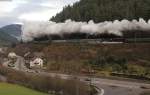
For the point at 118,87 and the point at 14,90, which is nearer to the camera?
the point at 14,90

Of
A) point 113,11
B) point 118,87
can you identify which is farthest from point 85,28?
point 118,87

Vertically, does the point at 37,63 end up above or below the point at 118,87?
above

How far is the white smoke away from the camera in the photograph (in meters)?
131

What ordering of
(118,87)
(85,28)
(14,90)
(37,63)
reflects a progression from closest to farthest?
(14,90), (118,87), (37,63), (85,28)

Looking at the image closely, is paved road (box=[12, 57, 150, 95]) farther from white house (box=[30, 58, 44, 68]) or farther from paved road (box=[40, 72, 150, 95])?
white house (box=[30, 58, 44, 68])

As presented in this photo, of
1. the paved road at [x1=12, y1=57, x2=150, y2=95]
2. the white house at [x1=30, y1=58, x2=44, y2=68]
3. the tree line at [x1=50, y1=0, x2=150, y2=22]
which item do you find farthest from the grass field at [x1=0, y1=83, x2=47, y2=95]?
the tree line at [x1=50, y1=0, x2=150, y2=22]

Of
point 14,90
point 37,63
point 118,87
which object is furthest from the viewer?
point 37,63

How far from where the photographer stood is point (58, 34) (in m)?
167

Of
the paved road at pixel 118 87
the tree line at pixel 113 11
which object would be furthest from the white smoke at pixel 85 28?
the paved road at pixel 118 87

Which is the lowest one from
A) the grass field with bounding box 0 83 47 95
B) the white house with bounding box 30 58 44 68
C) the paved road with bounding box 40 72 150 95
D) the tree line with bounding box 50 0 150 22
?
the paved road with bounding box 40 72 150 95

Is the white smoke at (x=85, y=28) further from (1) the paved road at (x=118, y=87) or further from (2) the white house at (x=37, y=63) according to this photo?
(1) the paved road at (x=118, y=87)

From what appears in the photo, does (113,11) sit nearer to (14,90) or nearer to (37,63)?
(37,63)

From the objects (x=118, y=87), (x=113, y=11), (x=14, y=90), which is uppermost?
(x=113, y=11)

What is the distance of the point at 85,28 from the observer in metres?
150
